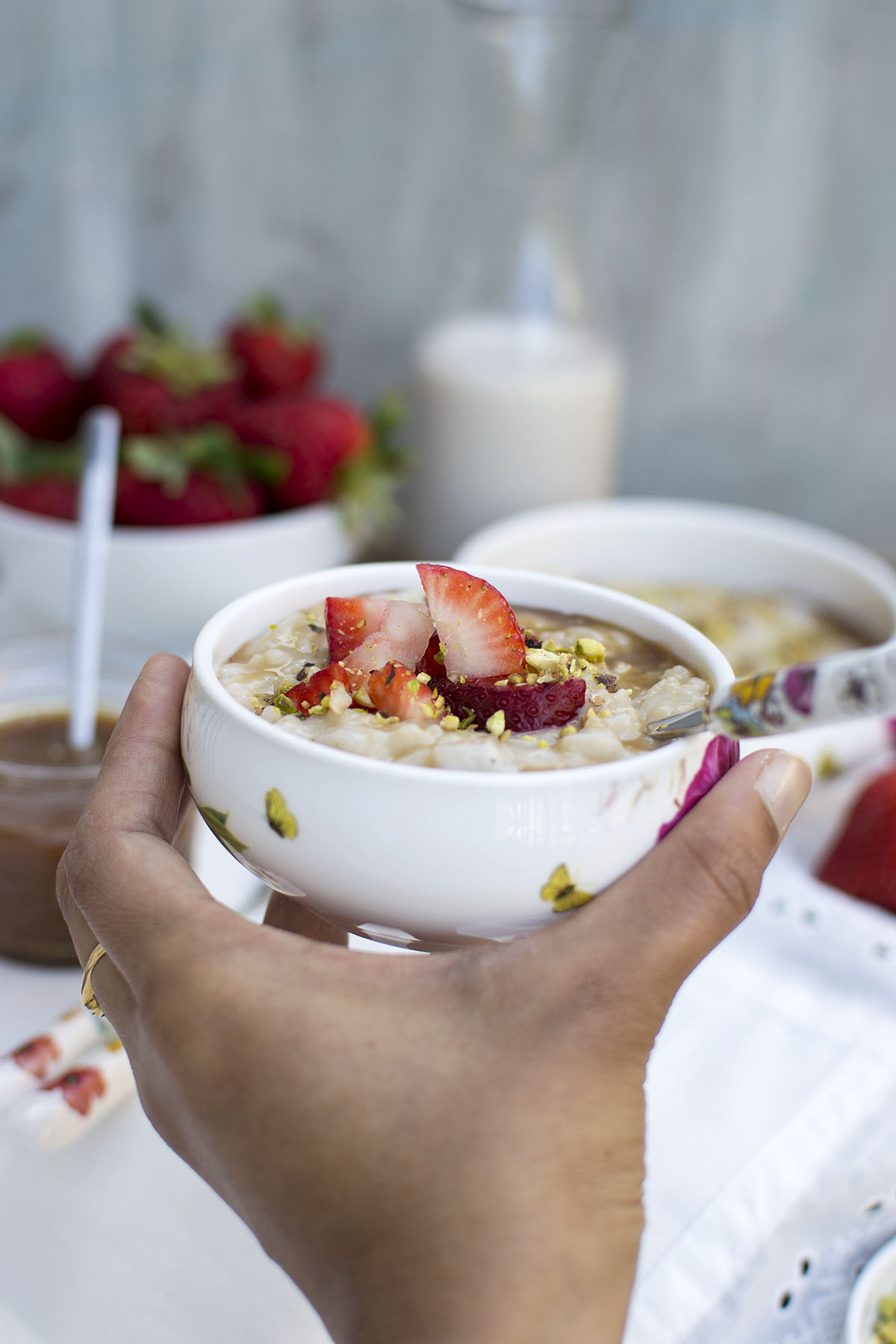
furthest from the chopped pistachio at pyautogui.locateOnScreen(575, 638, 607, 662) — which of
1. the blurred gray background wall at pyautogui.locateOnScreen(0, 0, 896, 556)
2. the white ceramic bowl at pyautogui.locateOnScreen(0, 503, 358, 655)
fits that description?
the blurred gray background wall at pyautogui.locateOnScreen(0, 0, 896, 556)

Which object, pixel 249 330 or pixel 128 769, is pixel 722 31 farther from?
pixel 128 769

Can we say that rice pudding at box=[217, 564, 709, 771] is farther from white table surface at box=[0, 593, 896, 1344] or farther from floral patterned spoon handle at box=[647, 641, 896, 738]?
white table surface at box=[0, 593, 896, 1344]

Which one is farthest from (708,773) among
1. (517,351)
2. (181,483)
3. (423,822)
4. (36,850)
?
(517,351)

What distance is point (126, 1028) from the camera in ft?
1.78

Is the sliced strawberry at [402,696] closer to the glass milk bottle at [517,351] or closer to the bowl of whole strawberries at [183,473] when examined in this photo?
the bowl of whole strawberries at [183,473]

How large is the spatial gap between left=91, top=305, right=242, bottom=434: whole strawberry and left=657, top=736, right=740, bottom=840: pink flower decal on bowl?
3.14 feet

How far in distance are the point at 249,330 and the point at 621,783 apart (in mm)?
1150

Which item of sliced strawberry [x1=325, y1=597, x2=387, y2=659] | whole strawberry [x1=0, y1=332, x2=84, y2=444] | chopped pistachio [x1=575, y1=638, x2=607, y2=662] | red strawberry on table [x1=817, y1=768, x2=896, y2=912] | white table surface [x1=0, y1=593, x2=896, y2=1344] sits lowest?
white table surface [x1=0, y1=593, x2=896, y2=1344]

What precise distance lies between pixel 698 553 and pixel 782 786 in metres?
0.77

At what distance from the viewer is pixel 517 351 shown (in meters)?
1.46

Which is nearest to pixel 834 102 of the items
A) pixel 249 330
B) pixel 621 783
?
pixel 249 330

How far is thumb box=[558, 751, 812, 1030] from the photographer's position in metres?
0.50

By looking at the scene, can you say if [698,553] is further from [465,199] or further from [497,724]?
[497,724]

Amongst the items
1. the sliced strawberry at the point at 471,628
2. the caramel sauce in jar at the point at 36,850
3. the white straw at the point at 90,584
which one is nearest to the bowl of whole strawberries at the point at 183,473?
the white straw at the point at 90,584
